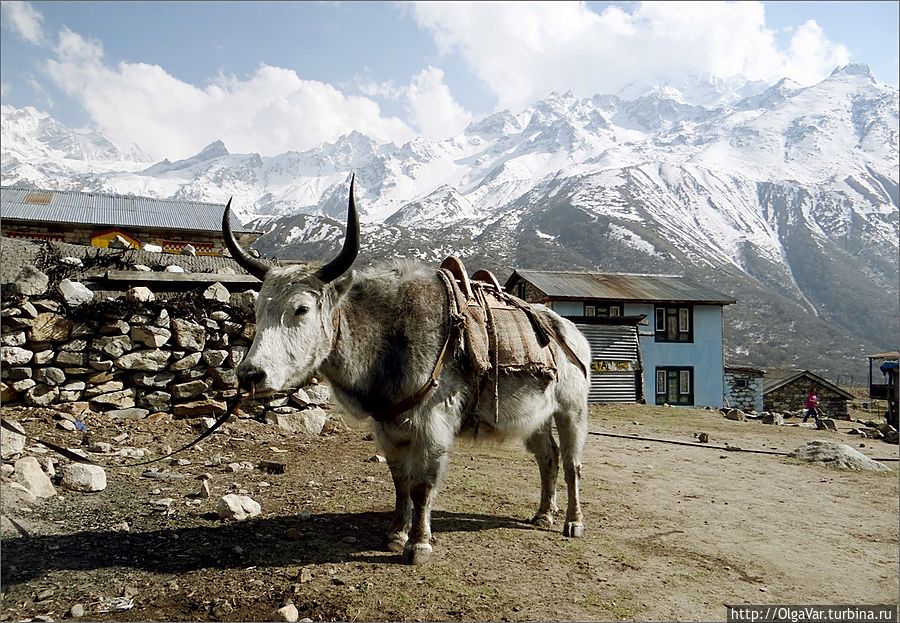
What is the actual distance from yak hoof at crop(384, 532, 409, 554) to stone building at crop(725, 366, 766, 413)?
37325 millimetres

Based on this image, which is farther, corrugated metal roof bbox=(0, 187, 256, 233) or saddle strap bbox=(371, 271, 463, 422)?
corrugated metal roof bbox=(0, 187, 256, 233)

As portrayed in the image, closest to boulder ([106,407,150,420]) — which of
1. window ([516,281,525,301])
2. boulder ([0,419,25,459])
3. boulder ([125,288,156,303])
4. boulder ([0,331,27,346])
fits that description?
boulder ([0,331,27,346])

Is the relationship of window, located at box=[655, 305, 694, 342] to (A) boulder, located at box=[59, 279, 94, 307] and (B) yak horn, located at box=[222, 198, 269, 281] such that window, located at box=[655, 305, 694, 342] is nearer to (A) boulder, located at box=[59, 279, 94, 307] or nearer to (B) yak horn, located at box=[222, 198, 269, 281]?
(A) boulder, located at box=[59, 279, 94, 307]

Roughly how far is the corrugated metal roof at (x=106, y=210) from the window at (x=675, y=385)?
24.0 metres

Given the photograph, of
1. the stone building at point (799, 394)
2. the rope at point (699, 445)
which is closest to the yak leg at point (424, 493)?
the rope at point (699, 445)

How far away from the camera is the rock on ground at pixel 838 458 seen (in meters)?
10.2

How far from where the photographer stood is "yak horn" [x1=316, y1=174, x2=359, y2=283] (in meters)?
4.04

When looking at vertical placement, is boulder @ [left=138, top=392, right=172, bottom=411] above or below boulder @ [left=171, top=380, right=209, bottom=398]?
below

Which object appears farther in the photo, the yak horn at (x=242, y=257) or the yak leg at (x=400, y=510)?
the yak leg at (x=400, y=510)

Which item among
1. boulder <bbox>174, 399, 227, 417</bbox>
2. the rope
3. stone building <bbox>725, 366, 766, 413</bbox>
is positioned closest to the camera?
boulder <bbox>174, 399, 227, 417</bbox>

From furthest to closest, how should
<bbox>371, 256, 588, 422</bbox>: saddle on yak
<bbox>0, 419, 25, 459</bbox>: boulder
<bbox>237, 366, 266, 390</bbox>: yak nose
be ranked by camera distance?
<bbox>0, 419, 25, 459</bbox>: boulder, <bbox>371, 256, 588, 422</bbox>: saddle on yak, <bbox>237, 366, 266, 390</bbox>: yak nose

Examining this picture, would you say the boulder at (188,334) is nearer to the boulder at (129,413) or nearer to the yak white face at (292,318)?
the boulder at (129,413)

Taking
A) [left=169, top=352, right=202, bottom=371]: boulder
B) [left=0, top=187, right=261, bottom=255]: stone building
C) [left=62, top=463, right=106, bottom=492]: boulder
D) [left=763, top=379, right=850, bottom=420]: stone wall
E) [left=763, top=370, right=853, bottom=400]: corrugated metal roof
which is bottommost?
[left=763, top=379, right=850, bottom=420]: stone wall

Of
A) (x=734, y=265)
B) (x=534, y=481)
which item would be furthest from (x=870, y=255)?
(x=534, y=481)
